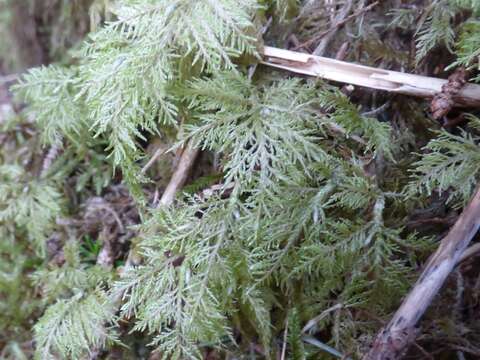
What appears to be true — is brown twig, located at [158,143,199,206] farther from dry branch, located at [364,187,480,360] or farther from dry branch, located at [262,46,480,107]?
dry branch, located at [364,187,480,360]

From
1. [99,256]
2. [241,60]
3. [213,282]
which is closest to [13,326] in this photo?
[99,256]

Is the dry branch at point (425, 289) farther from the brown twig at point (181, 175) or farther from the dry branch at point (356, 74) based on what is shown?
the brown twig at point (181, 175)

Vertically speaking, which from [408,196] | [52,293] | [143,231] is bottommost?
[52,293]

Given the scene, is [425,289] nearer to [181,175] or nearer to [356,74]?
[356,74]

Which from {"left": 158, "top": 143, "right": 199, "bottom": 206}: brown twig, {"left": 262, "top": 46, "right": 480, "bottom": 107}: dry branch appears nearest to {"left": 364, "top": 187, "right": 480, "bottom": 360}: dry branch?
{"left": 262, "top": 46, "right": 480, "bottom": 107}: dry branch

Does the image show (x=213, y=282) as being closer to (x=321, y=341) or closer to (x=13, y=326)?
(x=321, y=341)
